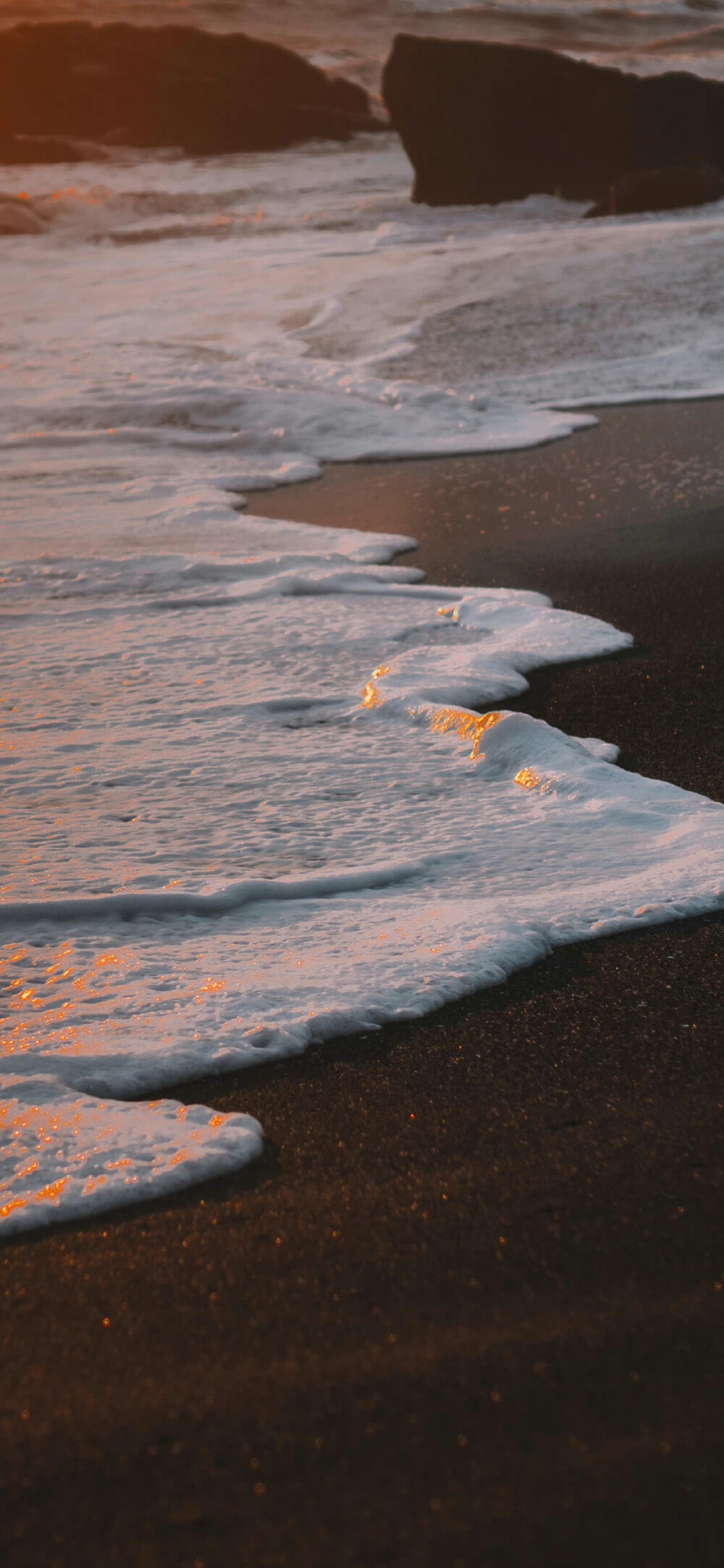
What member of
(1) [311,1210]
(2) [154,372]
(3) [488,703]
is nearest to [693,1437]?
(1) [311,1210]

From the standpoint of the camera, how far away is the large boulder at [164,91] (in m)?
27.3

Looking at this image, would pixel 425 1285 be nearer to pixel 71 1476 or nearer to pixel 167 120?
pixel 71 1476

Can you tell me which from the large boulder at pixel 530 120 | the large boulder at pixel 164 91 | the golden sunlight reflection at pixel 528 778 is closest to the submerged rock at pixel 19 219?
the large boulder at pixel 530 120

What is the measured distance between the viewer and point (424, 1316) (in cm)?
139

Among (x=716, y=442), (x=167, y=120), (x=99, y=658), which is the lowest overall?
(x=99, y=658)

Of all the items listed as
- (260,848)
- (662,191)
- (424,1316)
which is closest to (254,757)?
(260,848)

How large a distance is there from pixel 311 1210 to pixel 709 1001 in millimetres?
807

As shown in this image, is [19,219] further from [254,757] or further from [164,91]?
[254,757]

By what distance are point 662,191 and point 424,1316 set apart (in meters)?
14.7

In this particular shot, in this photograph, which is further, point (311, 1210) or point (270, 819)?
point (270, 819)

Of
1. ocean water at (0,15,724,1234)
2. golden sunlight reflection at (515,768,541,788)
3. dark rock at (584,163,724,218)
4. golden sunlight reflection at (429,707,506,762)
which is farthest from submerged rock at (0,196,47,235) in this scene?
golden sunlight reflection at (515,768,541,788)

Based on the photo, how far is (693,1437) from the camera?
121 cm

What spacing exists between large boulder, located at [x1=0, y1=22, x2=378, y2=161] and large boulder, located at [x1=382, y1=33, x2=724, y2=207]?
1148 centimetres

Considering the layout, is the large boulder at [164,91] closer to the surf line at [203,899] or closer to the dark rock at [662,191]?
the dark rock at [662,191]
